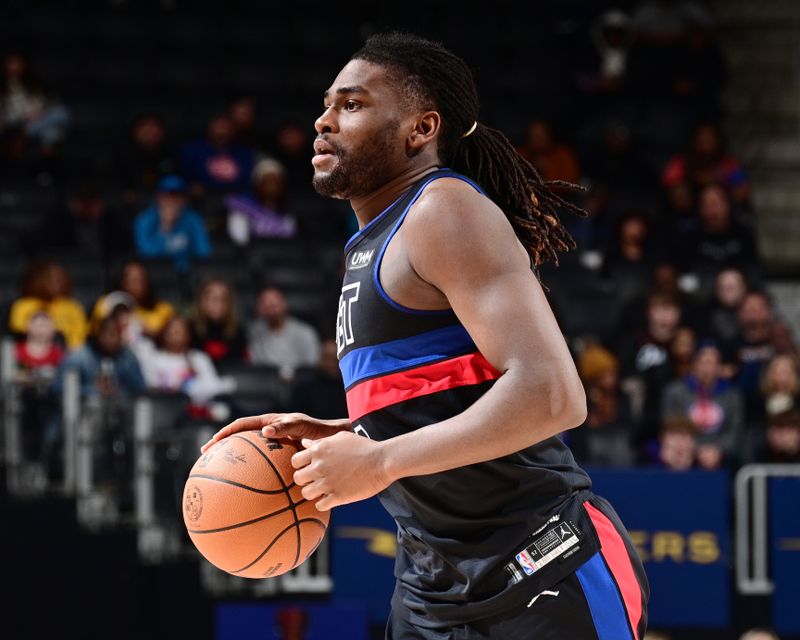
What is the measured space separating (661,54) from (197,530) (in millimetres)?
9300

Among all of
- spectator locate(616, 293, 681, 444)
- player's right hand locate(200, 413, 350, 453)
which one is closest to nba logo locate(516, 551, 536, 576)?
player's right hand locate(200, 413, 350, 453)

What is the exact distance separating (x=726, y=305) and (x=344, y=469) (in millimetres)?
6837

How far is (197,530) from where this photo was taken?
2.88 m

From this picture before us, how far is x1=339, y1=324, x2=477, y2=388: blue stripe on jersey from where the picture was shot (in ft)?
8.63

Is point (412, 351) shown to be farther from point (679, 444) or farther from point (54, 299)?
point (54, 299)

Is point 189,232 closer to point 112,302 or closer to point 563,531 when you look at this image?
point 112,302

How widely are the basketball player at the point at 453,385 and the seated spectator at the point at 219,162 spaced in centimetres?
748

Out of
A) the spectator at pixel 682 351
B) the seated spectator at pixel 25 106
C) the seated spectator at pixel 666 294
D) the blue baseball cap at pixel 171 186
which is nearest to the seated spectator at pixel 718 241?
the seated spectator at pixel 666 294

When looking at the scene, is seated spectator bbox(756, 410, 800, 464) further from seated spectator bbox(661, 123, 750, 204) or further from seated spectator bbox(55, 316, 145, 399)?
seated spectator bbox(55, 316, 145, 399)

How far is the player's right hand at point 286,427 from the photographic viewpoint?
2936mm

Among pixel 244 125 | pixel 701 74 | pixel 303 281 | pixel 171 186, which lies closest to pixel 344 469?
pixel 303 281

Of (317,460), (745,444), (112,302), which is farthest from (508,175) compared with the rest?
(112,302)

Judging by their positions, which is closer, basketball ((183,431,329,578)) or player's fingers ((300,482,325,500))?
player's fingers ((300,482,325,500))

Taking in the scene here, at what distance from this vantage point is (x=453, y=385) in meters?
2.64
